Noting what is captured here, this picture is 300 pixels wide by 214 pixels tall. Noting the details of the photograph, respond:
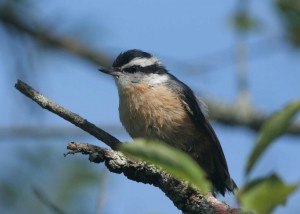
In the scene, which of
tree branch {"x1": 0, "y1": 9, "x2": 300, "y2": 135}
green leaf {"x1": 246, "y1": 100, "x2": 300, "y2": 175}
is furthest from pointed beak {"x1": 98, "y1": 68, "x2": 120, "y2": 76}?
green leaf {"x1": 246, "y1": 100, "x2": 300, "y2": 175}

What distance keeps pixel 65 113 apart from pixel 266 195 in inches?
75.6

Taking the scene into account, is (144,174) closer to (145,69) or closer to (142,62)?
(145,69)

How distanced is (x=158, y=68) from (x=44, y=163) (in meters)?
1.62

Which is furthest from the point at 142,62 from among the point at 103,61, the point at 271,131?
the point at 271,131

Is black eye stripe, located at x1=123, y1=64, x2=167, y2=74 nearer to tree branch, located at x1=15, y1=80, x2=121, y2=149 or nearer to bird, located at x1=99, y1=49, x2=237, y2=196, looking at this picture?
bird, located at x1=99, y1=49, x2=237, y2=196

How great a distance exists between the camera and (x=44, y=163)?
652 centimetres

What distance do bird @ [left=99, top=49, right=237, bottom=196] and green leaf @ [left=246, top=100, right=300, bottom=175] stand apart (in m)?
3.44

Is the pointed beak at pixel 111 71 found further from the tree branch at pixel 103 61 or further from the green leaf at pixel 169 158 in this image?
the green leaf at pixel 169 158

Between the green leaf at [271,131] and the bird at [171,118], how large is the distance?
3.44 metres

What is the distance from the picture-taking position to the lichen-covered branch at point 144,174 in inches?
124

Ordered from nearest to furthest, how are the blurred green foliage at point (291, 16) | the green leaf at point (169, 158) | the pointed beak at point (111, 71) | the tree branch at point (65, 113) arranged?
the green leaf at point (169, 158), the tree branch at point (65, 113), the blurred green foliage at point (291, 16), the pointed beak at point (111, 71)

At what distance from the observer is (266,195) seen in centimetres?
162

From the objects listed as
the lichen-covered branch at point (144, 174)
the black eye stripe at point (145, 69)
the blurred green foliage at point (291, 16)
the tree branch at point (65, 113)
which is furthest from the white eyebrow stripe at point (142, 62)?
the lichen-covered branch at point (144, 174)

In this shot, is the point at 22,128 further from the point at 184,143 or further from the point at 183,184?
the point at 183,184
